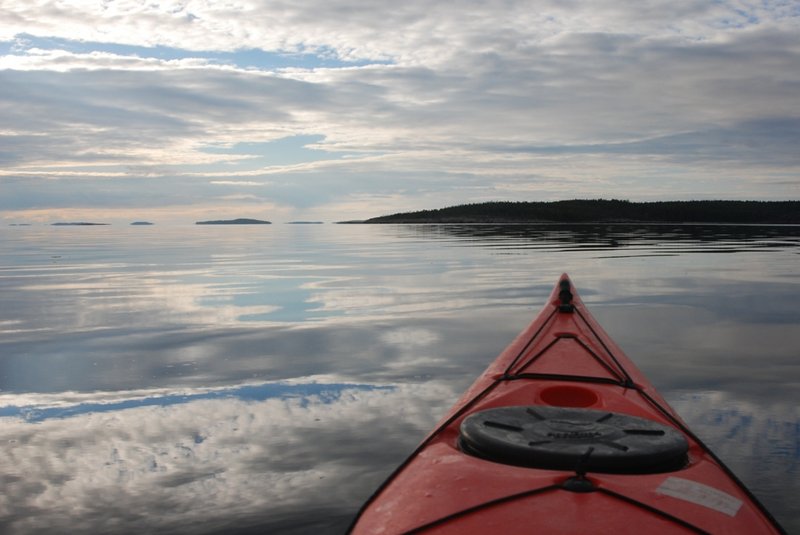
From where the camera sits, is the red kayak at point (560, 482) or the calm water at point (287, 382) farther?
the calm water at point (287, 382)

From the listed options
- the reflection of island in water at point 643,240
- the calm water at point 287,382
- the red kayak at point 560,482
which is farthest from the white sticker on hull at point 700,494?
the reflection of island in water at point 643,240

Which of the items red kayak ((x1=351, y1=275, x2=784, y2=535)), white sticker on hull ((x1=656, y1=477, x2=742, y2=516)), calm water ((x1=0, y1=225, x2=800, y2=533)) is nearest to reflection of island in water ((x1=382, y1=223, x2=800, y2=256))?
calm water ((x1=0, y1=225, x2=800, y2=533))

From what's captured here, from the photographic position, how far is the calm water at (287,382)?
4.50 meters

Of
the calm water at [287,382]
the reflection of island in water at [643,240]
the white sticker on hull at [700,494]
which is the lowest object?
the calm water at [287,382]

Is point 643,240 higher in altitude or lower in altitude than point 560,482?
higher

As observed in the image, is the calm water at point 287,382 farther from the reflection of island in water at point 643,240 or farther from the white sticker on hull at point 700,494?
the reflection of island in water at point 643,240

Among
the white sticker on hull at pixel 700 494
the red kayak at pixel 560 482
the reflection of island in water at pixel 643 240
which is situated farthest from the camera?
the reflection of island in water at pixel 643 240

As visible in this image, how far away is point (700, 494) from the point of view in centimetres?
315

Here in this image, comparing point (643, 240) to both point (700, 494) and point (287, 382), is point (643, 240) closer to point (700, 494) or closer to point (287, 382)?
point (287, 382)

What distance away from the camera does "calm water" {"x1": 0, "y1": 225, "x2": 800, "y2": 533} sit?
4496 millimetres

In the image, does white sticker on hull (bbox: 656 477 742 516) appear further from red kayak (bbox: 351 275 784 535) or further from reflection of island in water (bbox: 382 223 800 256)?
reflection of island in water (bbox: 382 223 800 256)

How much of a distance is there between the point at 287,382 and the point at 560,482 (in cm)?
458

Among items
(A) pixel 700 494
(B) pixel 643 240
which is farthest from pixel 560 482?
(B) pixel 643 240

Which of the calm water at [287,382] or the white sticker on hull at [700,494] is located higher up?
the white sticker on hull at [700,494]
